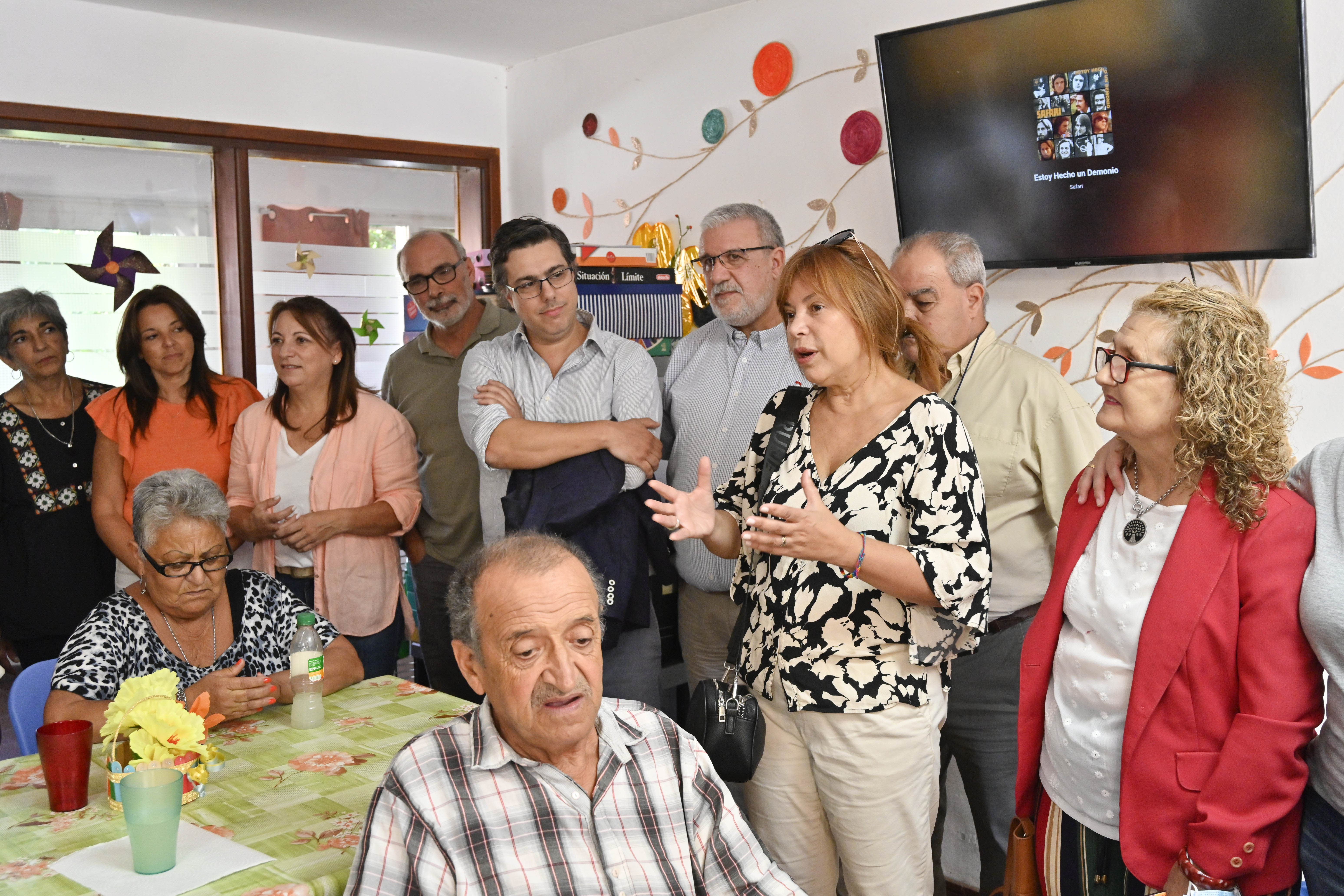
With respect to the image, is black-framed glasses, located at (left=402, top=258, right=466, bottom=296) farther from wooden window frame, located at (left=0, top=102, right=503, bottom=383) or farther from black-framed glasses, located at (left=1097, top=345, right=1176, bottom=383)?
black-framed glasses, located at (left=1097, top=345, right=1176, bottom=383)

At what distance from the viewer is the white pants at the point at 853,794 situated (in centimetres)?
182

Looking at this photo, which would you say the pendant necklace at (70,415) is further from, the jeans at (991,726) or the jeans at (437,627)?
the jeans at (991,726)

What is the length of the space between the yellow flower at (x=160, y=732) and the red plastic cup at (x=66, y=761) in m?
0.07

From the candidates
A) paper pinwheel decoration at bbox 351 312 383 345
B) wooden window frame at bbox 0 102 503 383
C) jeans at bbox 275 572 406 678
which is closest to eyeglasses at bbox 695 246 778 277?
jeans at bbox 275 572 406 678

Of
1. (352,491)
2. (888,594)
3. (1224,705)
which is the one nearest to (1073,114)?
(888,594)

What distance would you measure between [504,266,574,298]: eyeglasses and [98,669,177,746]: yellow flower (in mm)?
1210

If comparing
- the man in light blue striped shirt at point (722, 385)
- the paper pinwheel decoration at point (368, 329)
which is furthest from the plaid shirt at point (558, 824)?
the paper pinwheel decoration at point (368, 329)

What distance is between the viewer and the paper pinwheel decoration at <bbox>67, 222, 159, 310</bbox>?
13.6ft

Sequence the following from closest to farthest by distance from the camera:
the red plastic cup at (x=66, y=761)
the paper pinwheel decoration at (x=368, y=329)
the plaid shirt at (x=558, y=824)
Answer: the plaid shirt at (x=558, y=824), the red plastic cup at (x=66, y=761), the paper pinwheel decoration at (x=368, y=329)

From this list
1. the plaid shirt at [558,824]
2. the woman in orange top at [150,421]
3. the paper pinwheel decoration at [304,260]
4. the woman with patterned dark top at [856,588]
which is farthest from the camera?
the paper pinwheel decoration at [304,260]

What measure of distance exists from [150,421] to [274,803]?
1.73m

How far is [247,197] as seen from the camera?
4.46m

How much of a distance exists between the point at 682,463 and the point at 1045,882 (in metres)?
1.28

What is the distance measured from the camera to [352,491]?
2.95 meters
